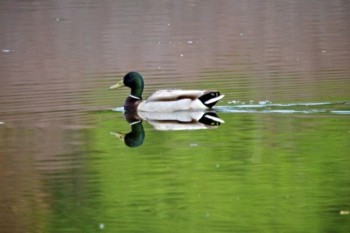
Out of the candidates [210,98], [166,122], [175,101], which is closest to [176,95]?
[175,101]

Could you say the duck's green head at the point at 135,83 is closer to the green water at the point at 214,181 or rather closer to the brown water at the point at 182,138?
the brown water at the point at 182,138

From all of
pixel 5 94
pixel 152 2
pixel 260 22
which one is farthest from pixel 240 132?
pixel 152 2

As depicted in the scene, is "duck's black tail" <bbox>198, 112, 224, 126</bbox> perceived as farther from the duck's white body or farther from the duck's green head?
the duck's green head

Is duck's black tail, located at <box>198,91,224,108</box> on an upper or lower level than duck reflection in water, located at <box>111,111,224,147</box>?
upper

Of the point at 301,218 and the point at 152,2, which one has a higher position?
the point at 152,2

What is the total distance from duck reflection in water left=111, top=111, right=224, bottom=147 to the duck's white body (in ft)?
0.22

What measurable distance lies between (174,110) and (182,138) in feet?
7.30

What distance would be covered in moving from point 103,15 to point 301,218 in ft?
74.5

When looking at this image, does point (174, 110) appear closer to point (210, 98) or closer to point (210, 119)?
point (210, 98)

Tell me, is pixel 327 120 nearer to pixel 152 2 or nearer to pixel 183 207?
pixel 183 207

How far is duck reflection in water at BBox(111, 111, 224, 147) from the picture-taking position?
44.0ft

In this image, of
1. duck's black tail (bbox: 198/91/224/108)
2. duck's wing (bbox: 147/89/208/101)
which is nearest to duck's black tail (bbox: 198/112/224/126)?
duck's black tail (bbox: 198/91/224/108)

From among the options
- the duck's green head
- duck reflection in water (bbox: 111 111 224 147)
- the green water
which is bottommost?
the green water

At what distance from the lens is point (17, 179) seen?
36.9ft
